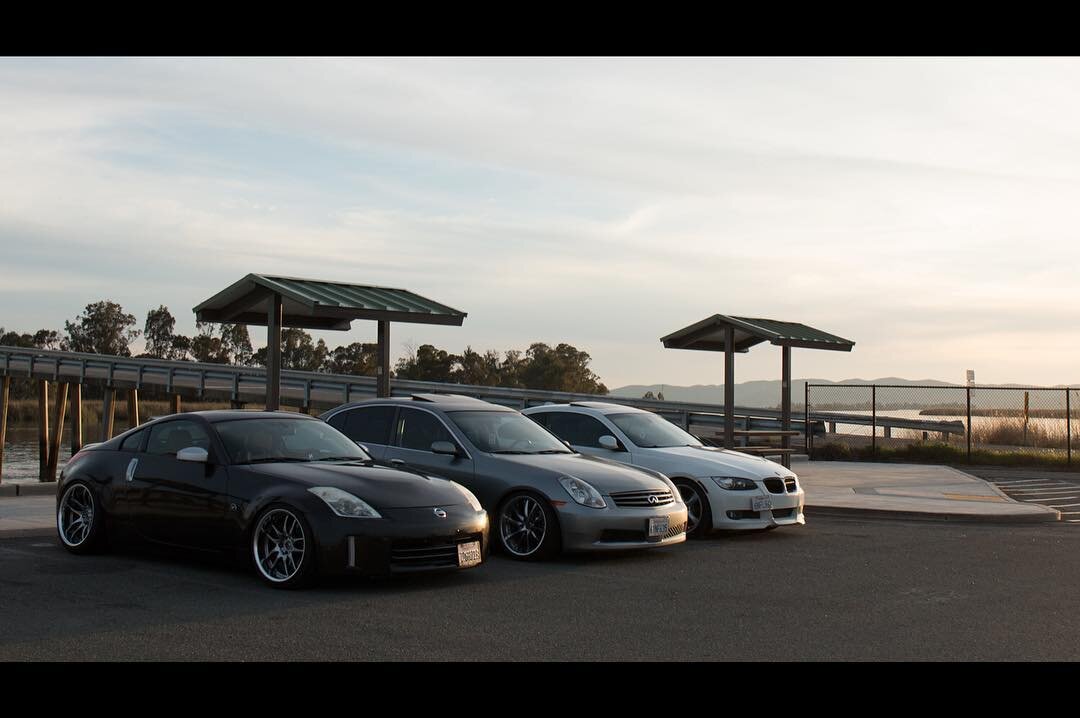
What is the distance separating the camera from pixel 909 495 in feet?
64.4

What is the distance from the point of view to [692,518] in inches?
550

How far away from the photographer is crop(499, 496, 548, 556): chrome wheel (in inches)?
456

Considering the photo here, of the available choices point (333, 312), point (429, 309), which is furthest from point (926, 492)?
point (333, 312)

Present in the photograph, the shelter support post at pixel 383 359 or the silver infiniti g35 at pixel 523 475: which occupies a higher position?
the shelter support post at pixel 383 359

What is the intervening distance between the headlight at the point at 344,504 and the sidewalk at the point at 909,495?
8.99 meters

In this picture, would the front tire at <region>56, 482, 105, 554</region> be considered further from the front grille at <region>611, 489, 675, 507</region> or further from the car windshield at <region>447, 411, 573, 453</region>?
the front grille at <region>611, 489, 675, 507</region>

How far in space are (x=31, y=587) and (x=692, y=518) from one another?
742 centimetres

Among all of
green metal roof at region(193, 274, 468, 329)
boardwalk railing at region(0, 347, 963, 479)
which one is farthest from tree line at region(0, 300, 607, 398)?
green metal roof at region(193, 274, 468, 329)

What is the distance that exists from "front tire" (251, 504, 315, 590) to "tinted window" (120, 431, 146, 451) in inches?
83.2

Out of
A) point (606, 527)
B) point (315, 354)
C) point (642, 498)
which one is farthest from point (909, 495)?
point (315, 354)

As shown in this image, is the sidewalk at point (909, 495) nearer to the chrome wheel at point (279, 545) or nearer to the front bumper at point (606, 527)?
the front bumper at point (606, 527)

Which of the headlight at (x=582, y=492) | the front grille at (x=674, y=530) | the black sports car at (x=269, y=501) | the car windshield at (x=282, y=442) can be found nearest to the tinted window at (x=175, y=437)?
the black sports car at (x=269, y=501)

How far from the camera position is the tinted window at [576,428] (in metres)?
14.7

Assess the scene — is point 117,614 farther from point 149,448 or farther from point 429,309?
point 429,309
